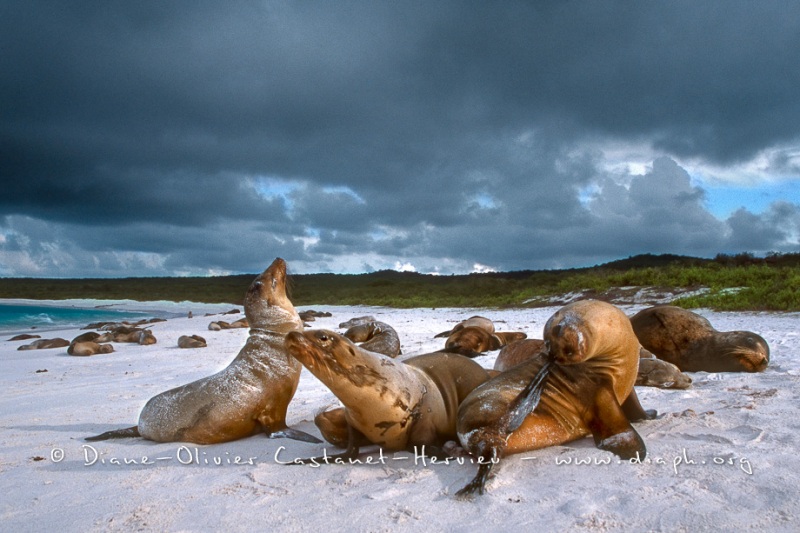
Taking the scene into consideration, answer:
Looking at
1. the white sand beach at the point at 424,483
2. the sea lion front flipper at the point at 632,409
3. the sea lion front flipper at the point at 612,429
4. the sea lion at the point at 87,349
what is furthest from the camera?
the sea lion at the point at 87,349

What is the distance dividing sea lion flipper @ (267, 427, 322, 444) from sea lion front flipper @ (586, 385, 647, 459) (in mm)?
2004

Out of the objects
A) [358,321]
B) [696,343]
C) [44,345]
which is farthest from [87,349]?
[696,343]

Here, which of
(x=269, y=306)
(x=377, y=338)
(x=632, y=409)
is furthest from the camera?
(x=377, y=338)

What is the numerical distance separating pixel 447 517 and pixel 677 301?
14.9 meters

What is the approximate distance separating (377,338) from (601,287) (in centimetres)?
1443

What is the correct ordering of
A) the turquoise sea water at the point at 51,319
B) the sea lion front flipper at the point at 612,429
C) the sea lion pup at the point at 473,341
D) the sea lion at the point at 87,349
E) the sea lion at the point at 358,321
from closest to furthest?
the sea lion front flipper at the point at 612,429 < the sea lion pup at the point at 473,341 < the sea lion at the point at 358,321 < the sea lion at the point at 87,349 < the turquoise sea water at the point at 51,319

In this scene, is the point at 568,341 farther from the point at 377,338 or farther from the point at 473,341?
the point at 473,341

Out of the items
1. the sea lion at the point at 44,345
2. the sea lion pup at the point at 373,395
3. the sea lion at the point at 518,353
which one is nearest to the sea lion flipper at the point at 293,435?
the sea lion pup at the point at 373,395

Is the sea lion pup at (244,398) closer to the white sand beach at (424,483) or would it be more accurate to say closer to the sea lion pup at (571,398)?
the white sand beach at (424,483)

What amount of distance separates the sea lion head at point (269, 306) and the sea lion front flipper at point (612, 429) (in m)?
2.73

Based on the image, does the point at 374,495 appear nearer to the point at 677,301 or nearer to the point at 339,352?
the point at 339,352

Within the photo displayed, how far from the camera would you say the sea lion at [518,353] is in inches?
259

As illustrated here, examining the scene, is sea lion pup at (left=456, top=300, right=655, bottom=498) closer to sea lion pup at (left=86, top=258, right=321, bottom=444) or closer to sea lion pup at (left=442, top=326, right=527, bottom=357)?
sea lion pup at (left=86, top=258, right=321, bottom=444)

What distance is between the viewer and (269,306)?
533cm
